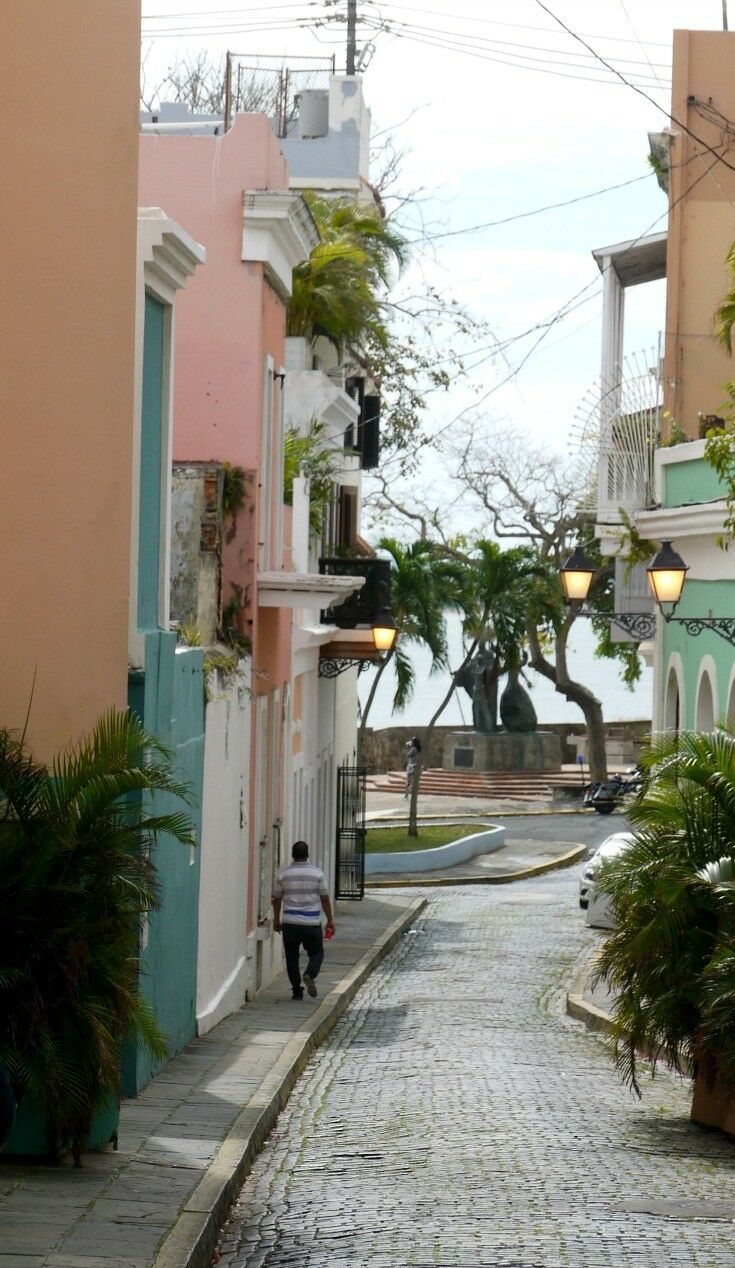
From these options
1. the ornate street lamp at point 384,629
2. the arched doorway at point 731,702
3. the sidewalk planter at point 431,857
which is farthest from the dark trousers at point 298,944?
the sidewalk planter at point 431,857

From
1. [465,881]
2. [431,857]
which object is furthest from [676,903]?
[431,857]

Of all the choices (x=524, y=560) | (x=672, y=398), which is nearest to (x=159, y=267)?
(x=672, y=398)

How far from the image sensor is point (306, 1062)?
14055 millimetres

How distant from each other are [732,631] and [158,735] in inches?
314

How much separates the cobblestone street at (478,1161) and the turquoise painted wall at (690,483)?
19.7 ft

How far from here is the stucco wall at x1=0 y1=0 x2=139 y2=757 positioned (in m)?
8.84

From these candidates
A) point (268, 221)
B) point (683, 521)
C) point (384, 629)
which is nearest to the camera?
point (268, 221)

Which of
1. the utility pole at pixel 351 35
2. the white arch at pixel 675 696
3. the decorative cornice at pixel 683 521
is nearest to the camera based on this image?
the decorative cornice at pixel 683 521

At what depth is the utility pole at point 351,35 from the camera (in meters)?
39.7

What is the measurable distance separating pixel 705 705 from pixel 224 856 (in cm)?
706

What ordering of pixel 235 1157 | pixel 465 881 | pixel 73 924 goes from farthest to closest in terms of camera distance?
pixel 465 881, pixel 235 1157, pixel 73 924

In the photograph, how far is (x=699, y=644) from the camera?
20641mm

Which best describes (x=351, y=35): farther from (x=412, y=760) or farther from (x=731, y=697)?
(x=731, y=697)

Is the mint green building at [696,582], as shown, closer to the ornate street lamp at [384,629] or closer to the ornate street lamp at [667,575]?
the ornate street lamp at [667,575]
